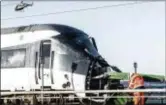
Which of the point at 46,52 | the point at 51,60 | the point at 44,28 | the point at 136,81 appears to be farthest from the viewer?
the point at 44,28

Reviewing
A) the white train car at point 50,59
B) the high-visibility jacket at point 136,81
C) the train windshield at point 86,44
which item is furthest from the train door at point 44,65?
the high-visibility jacket at point 136,81

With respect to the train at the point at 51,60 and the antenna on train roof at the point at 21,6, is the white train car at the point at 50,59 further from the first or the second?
the antenna on train roof at the point at 21,6

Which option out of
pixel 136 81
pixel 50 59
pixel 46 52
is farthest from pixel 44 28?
pixel 136 81

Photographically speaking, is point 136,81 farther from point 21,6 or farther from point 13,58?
point 21,6

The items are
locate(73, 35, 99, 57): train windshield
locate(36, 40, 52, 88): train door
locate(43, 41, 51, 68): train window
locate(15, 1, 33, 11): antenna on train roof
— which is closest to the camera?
locate(36, 40, 52, 88): train door

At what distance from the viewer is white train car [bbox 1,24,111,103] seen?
17.1 meters

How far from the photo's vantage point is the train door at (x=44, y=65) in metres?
17.5

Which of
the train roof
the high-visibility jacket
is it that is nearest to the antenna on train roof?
the train roof

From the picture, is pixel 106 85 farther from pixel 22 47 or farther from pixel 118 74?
pixel 22 47

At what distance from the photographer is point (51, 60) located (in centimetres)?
1755

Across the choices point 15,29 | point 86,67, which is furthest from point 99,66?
point 15,29

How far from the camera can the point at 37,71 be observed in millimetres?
17625

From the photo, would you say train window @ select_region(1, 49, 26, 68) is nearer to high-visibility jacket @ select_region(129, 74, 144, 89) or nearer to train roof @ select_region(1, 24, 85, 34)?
train roof @ select_region(1, 24, 85, 34)

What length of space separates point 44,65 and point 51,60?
1.12 ft
